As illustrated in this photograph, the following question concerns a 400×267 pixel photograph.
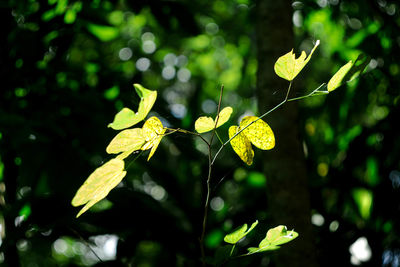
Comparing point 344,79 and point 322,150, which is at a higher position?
point 344,79

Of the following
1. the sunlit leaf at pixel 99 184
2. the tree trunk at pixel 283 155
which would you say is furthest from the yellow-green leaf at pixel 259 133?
the tree trunk at pixel 283 155

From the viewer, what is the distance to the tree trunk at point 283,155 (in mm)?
745

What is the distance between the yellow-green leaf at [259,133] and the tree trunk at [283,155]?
37 centimetres

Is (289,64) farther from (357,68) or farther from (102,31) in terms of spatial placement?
(102,31)

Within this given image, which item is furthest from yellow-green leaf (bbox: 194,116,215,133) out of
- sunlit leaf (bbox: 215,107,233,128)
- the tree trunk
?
the tree trunk

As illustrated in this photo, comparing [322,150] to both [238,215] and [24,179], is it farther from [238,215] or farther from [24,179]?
[24,179]

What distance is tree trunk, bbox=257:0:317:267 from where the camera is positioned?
2.44ft

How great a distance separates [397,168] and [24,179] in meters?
1.07

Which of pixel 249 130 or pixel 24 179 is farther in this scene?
pixel 24 179

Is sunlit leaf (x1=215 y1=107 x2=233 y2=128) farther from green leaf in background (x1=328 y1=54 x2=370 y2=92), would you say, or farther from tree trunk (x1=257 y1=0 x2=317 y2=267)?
tree trunk (x1=257 y1=0 x2=317 y2=267)

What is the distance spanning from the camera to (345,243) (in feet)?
3.47

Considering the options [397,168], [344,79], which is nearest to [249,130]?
[344,79]

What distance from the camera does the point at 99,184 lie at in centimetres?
33

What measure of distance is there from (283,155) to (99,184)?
1.80ft
